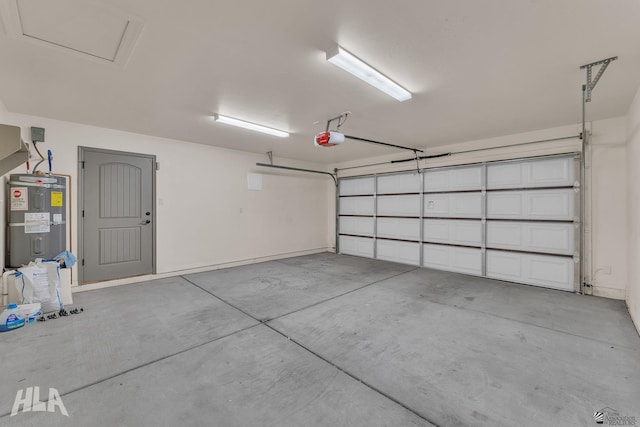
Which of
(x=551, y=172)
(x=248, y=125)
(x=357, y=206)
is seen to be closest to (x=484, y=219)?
(x=551, y=172)

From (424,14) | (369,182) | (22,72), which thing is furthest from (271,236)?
(424,14)

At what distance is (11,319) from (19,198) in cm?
162

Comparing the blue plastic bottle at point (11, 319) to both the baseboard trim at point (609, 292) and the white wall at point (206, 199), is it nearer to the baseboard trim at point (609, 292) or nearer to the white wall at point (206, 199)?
the white wall at point (206, 199)

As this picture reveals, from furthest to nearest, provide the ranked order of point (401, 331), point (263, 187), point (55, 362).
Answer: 1. point (263, 187)
2. point (401, 331)
3. point (55, 362)

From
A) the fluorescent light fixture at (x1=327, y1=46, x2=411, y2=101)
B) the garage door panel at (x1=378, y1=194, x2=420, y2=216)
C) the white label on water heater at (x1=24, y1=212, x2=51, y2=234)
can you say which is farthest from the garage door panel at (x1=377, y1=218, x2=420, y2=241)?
the white label on water heater at (x1=24, y1=212, x2=51, y2=234)

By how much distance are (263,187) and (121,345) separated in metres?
4.36

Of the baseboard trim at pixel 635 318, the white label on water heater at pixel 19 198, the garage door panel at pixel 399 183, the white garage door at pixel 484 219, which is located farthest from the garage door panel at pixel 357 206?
the white label on water heater at pixel 19 198

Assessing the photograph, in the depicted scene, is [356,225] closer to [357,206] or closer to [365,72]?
[357,206]

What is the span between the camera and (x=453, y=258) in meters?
5.43

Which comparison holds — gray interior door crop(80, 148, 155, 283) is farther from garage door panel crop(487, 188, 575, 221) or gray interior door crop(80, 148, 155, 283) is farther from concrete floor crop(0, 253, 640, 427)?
garage door panel crop(487, 188, 575, 221)

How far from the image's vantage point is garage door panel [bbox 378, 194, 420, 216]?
238 inches

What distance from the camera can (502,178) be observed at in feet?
15.9

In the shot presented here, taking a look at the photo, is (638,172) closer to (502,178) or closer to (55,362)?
(502,178)

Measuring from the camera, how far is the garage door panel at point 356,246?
6.93m
